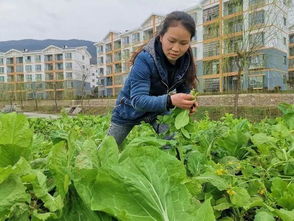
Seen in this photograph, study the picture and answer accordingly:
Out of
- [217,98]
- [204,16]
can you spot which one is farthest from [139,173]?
[204,16]

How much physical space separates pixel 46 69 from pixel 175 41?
76.0 meters

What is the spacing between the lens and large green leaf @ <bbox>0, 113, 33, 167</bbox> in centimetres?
73

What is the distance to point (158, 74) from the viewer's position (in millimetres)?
2426

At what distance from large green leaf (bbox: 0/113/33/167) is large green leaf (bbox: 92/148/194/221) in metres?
0.23

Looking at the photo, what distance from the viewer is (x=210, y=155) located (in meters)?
1.29

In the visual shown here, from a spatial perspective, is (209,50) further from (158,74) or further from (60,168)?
(60,168)

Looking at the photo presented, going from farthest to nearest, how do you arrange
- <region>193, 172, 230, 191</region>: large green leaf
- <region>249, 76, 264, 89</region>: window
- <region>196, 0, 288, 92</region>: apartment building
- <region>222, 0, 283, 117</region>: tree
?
<region>249, 76, 264, 89</region>: window, <region>196, 0, 288, 92</region>: apartment building, <region>222, 0, 283, 117</region>: tree, <region>193, 172, 230, 191</region>: large green leaf

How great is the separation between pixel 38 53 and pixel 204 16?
42295 millimetres

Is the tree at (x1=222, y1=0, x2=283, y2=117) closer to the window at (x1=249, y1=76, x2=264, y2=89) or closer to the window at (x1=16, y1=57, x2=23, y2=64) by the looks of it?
the window at (x1=249, y1=76, x2=264, y2=89)

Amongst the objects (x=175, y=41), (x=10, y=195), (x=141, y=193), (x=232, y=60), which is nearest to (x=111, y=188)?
(x=141, y=193)

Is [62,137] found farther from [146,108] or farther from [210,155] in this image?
[146,108]

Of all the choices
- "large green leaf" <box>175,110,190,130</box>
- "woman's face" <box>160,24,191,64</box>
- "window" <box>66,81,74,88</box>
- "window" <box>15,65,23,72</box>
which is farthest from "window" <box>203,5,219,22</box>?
"window" <box>15,65,23,72</box>

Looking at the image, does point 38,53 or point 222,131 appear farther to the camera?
point 38,53

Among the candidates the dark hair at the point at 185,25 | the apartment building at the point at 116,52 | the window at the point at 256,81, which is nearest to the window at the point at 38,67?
the apartment building at the point at 116,52
